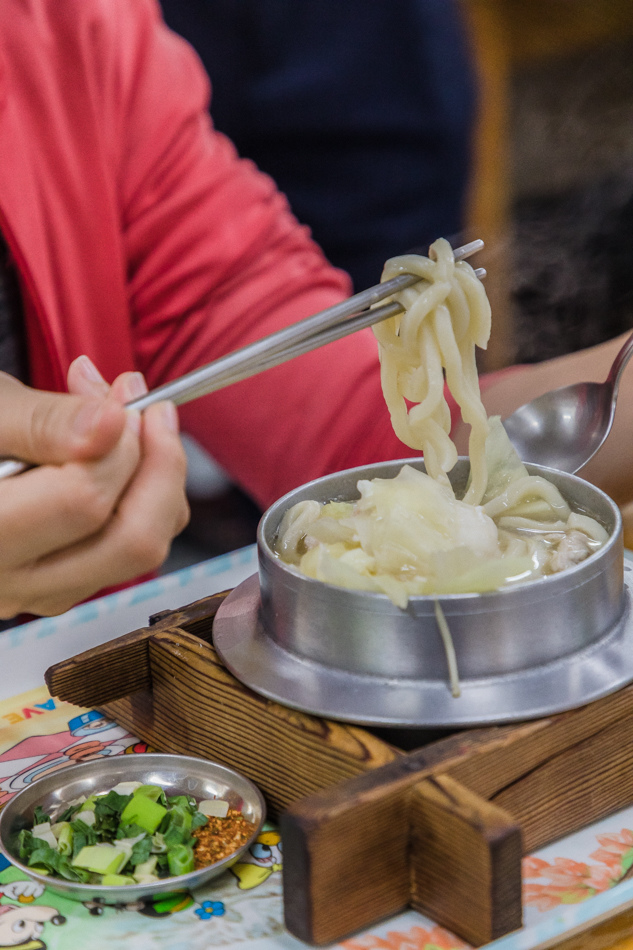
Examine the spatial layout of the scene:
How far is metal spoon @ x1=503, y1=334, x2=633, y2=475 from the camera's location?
1939mm

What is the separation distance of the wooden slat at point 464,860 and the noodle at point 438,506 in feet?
0.84

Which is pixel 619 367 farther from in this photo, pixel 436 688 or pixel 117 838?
pixel 117 838

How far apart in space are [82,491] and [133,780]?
45cm

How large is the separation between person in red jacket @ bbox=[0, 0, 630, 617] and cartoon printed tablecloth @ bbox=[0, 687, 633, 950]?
4.04 ft

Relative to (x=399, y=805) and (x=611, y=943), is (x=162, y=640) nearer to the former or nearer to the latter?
(x=399, y=805)

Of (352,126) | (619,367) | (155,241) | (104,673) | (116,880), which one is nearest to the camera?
(116,880)

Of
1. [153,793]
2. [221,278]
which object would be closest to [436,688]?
[153,793]

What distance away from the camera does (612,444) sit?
90.5 inches

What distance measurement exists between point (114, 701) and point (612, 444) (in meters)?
1.32

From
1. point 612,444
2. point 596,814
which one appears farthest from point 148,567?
point 612,444

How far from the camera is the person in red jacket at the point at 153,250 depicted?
2.46 m

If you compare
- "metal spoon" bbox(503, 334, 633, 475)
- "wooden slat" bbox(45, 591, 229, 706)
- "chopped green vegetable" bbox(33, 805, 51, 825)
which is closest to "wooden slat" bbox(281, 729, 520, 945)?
"chopped green vegetable" bbox(33, 805, 51, 825)

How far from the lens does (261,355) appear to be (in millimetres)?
1264

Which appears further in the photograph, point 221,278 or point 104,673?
point 221,278
